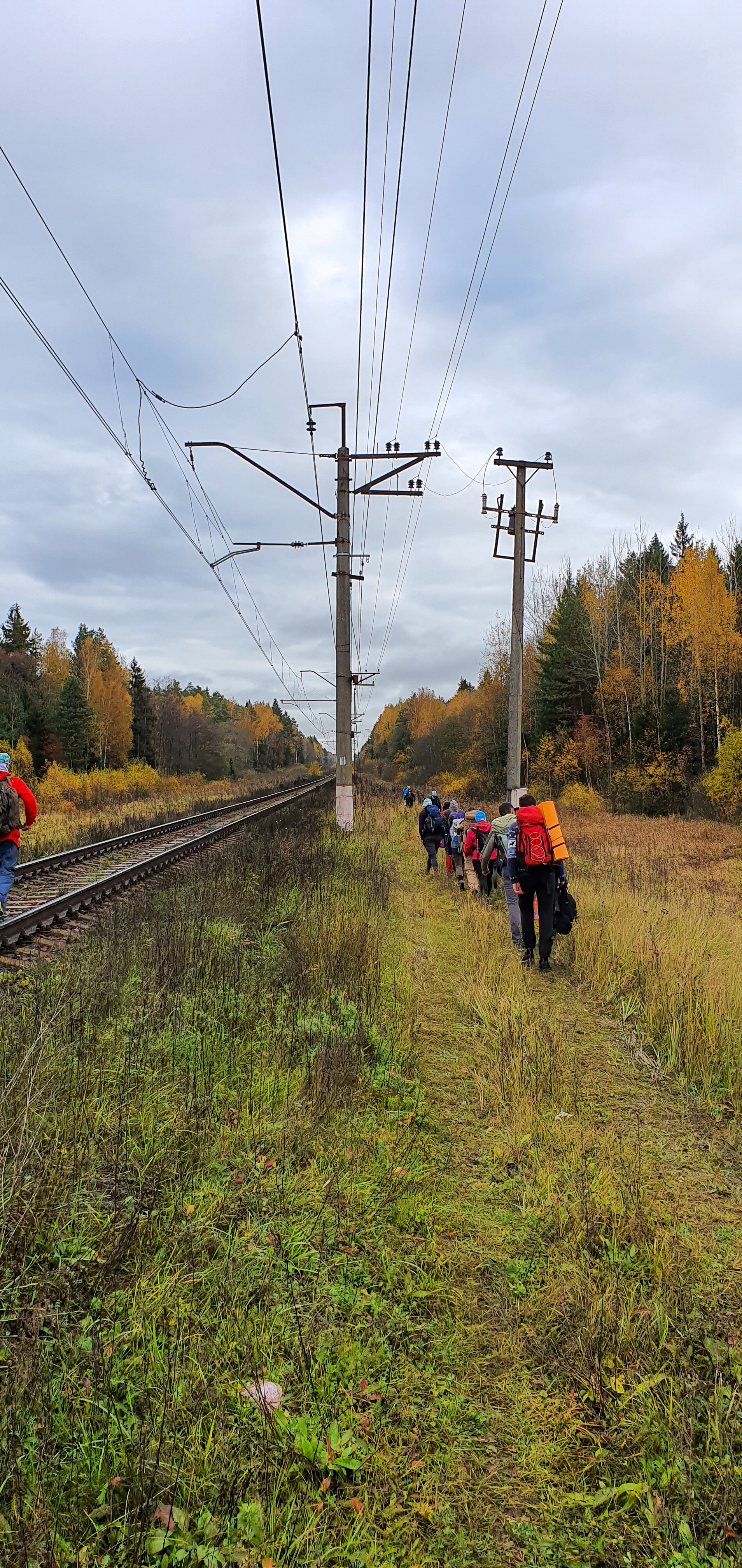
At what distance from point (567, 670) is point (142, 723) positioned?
1904 inches

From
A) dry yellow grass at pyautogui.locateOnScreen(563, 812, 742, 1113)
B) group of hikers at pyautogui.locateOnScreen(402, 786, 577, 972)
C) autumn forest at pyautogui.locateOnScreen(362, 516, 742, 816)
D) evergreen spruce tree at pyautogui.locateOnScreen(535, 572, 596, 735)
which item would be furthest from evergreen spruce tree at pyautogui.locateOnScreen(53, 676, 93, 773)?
group of hikers at pyautogui.locateOnScreen(402, 786, 577, 972)

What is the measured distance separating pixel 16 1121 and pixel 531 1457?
7.61ft

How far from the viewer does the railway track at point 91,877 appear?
7996 mm

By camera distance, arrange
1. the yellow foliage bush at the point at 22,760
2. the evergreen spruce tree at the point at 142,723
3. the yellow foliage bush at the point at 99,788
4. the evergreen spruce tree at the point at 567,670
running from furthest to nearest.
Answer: the evergreen spruce tree at the point at 142,723, the yellow foliage bush at the point at 22,760, the evergreen spruce tree at the point at 567,670, the yellow foliage bush at the point at 99,788

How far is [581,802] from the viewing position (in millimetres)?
35344

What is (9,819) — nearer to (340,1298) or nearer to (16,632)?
(340,1298)

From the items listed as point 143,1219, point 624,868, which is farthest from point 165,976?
point 624,868

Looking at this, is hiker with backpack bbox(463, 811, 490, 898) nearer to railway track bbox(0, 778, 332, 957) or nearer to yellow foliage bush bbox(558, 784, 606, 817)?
railway track bbox(0, 778, 332, 957)

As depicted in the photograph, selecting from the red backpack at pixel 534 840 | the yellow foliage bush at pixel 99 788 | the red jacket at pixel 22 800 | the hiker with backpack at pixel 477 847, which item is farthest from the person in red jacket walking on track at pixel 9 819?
the yellow foliage bush at pixel 99 788

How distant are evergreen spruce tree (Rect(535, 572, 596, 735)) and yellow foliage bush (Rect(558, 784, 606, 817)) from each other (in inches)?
323

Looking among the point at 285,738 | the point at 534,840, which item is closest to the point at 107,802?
the point at 534,840

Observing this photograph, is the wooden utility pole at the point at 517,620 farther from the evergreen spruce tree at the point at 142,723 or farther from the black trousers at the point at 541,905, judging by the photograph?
the evergreen spruce tree at the point at 142,723

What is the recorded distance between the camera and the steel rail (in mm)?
11570

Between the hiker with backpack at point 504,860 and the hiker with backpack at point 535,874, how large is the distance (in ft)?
0.96
